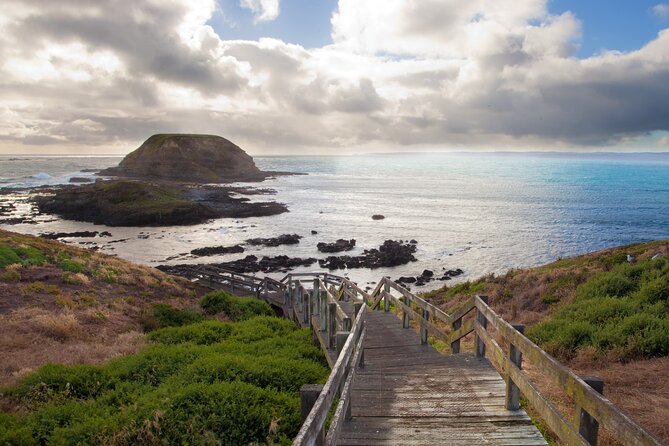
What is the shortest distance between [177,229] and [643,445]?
57.5 metres

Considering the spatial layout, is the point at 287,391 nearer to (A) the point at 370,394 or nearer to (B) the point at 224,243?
(A) the point at 370,394

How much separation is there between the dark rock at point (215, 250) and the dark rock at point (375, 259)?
9798mm

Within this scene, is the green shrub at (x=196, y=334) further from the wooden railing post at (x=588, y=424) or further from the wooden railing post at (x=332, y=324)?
the wooden railing post at (x=588, y=424)

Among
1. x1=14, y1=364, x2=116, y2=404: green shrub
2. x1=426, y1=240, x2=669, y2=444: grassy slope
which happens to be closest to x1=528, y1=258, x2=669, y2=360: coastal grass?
x1=426, y1=240, x2=669, y2=444: grassy slope

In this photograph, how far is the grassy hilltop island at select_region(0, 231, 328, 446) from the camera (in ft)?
20.3

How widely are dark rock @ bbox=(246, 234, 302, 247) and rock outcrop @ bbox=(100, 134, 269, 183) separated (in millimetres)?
80644

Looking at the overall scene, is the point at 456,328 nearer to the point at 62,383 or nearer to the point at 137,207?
the point at 62,383

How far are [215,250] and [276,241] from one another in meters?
7.13

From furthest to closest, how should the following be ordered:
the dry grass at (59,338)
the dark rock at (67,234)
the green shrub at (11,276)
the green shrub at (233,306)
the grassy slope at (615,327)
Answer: the dark rock at (67,234), the green shrub at (11,276), the green shrub at (233,306), the dry grass at (59,338), the grassy slope at (615,327)

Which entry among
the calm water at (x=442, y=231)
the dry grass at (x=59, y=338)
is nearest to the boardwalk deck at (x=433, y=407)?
the dry grass at (x=59, y=338)

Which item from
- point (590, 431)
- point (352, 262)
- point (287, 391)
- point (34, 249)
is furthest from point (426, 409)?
point (352, 262)

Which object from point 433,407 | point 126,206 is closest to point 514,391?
point 433,407

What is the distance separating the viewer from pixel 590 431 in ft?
11.1

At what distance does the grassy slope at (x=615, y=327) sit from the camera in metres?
7.11
